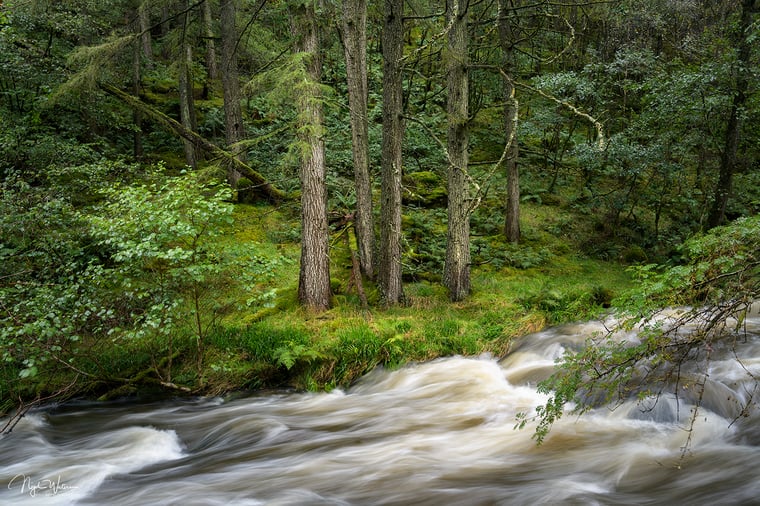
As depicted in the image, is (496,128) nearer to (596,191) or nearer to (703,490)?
(596,191)

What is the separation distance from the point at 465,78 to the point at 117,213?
6.80 metres

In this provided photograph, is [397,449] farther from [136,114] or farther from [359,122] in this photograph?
[136,114]

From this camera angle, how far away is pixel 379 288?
10844mm

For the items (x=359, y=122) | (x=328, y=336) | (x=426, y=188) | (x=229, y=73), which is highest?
(x=229, y=73)

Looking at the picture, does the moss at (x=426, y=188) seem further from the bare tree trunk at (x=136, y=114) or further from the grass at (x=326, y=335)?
the bare tree trunk at (x=136, y=114)

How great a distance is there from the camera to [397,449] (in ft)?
20.4

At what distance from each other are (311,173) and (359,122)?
208cm

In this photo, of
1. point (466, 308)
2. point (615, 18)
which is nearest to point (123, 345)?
point (466, 308)

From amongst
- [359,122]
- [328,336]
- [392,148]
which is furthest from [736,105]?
[328,336]

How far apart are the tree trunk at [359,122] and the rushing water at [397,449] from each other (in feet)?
12.5

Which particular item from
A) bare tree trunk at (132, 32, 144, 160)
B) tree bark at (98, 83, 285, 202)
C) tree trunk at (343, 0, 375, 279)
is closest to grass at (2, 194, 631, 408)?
tree trunk at (343, 0, 375, 279)

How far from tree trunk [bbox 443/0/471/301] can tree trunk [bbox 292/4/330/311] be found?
2.54 meters

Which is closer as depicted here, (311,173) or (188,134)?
(311,173)

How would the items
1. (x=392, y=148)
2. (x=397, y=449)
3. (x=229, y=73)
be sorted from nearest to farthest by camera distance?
(x=397, y=449), (x=392, y=148), (x=229, y=73)
